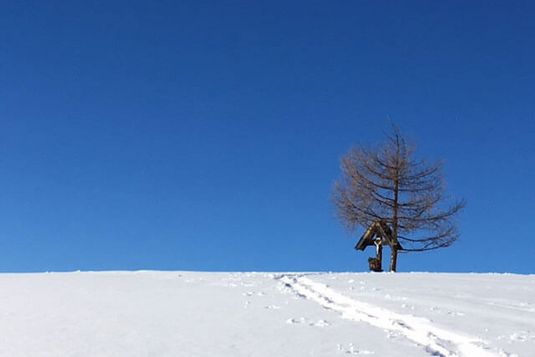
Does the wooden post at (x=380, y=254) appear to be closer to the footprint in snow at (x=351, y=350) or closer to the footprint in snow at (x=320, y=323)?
the footprint in snow at (x=320, y=323)

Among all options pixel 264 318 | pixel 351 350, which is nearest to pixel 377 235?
pixel 264 318

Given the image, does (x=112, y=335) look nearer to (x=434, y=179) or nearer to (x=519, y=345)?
(x=519, y=345)

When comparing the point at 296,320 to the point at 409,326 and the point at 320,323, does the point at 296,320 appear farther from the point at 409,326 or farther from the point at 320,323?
the point at 409,326

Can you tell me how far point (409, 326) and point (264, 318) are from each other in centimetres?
182

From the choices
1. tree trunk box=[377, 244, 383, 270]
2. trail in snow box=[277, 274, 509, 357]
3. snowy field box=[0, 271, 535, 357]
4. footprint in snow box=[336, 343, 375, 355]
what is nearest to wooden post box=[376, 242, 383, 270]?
tree trunk box=[377, 244, 383, 270]

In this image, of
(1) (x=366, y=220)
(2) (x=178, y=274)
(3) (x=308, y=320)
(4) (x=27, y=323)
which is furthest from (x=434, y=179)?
(4) (x=27, y=323)

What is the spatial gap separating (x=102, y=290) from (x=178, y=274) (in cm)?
385

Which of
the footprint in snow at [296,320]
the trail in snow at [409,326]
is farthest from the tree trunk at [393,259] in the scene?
the footprint in snow at [296,320]

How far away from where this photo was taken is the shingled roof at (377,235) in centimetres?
2444

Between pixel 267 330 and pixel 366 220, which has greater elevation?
pixel 366 220

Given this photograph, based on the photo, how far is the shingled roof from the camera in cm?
2444

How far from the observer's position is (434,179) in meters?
24.4

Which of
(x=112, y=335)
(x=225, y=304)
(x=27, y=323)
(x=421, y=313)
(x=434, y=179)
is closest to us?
(x=112, y=335)

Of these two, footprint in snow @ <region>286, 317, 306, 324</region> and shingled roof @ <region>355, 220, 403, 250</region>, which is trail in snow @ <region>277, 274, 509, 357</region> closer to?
footprint in snow @ <region>286, 317, 306, 324</region>
